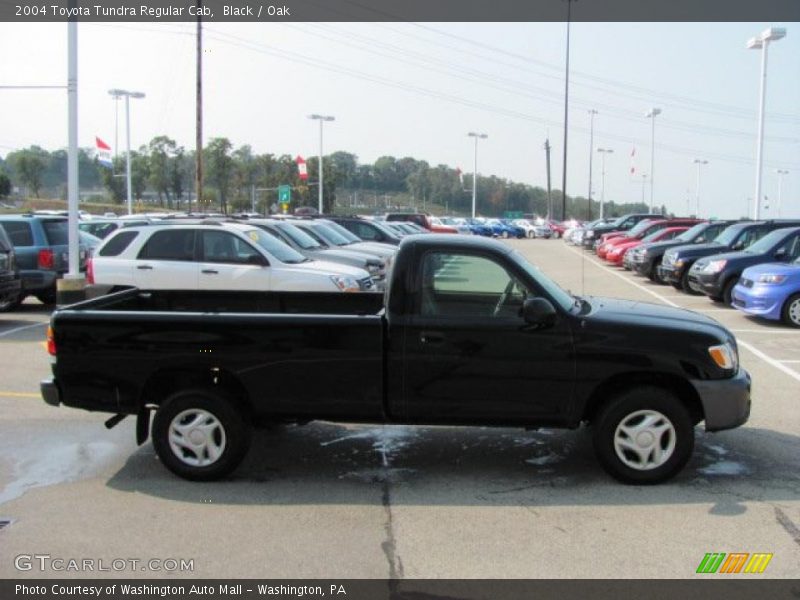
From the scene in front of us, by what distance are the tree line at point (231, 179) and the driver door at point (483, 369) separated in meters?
36.7

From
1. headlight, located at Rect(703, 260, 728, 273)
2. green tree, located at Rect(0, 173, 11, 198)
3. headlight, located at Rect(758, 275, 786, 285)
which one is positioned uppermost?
green tree, located at Rect(0, 173, 11, 198)

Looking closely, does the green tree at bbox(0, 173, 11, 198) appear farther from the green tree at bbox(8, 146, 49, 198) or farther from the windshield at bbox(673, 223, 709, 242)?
the windshield at bbox(673, 223, 709, 242)

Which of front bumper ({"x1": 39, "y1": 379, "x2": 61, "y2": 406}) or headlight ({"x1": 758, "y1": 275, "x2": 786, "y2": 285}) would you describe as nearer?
front bumper ({"x1": 39, "y1": 379, "x2": 61, "y2": 406})

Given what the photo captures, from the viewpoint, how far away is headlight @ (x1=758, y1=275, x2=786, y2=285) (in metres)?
13.7

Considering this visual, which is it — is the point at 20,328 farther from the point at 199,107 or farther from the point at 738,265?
the point at 199,107

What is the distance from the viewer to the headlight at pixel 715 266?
16000 millimetres

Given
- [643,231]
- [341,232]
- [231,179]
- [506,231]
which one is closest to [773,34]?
[643,231]

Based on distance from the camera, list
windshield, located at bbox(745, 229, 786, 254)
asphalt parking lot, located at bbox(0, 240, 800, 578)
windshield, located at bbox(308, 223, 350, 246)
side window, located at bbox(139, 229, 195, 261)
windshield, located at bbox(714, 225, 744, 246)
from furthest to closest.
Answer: windshield, located at bbox(714, 225, 744, 246), windshield, located at bbox(308, 223, 350, 246), windshield, located at bbox(745, 229, 786, 254), side window, located at bbox(139, 229, 195, 261), asphalt parking lot, located at bbox(0, 240, 800, 578)

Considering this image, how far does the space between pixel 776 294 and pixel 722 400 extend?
9003 millimetres

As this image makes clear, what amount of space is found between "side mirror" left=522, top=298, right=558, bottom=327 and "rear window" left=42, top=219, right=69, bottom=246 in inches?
512

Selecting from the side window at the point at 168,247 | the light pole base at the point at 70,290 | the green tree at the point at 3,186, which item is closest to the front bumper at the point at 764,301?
the side window at the point at 168,247

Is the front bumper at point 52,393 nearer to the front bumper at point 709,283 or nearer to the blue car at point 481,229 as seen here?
the front bumper at point 709,283

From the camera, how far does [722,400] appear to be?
5629mm

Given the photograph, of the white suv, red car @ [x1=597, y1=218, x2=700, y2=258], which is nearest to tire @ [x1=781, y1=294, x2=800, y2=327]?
the white suv
